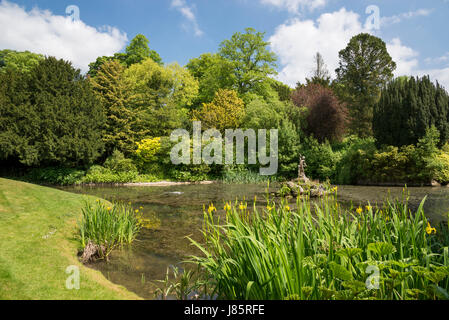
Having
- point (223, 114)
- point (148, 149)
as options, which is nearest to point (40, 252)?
point (148, 149)

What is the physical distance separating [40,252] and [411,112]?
17340 mm

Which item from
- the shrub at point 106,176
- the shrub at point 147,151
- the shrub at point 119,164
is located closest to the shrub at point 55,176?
the shrub at point 106,176

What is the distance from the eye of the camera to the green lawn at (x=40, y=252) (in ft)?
9.22

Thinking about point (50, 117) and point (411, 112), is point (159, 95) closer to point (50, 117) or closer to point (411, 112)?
point (50, 117)

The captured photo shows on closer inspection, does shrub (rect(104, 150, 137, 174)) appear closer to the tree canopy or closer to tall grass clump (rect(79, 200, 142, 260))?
tall grass clump (rect(79, 200, 142, 260))

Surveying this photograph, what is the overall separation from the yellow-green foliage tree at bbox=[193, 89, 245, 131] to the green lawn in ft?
52.1

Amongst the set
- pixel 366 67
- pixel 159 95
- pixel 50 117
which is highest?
pixel 366 67

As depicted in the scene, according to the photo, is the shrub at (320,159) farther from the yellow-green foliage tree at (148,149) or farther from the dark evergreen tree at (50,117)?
the dark evergreen tree at (50,117)

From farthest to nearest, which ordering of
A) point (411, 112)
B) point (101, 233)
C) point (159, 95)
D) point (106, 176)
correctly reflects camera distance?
point (159, 95), point (106, 176), point (411, 112), point (101, 233)

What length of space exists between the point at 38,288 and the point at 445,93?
19.5m

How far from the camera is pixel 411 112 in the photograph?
14555 millimetres

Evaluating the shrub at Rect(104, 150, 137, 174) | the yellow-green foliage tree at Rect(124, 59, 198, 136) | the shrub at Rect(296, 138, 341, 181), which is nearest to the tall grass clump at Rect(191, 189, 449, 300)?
the shrub at Rect(296, 138, 341, 181)

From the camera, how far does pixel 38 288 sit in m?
2.81

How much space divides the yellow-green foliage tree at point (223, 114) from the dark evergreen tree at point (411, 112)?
34.4ft
